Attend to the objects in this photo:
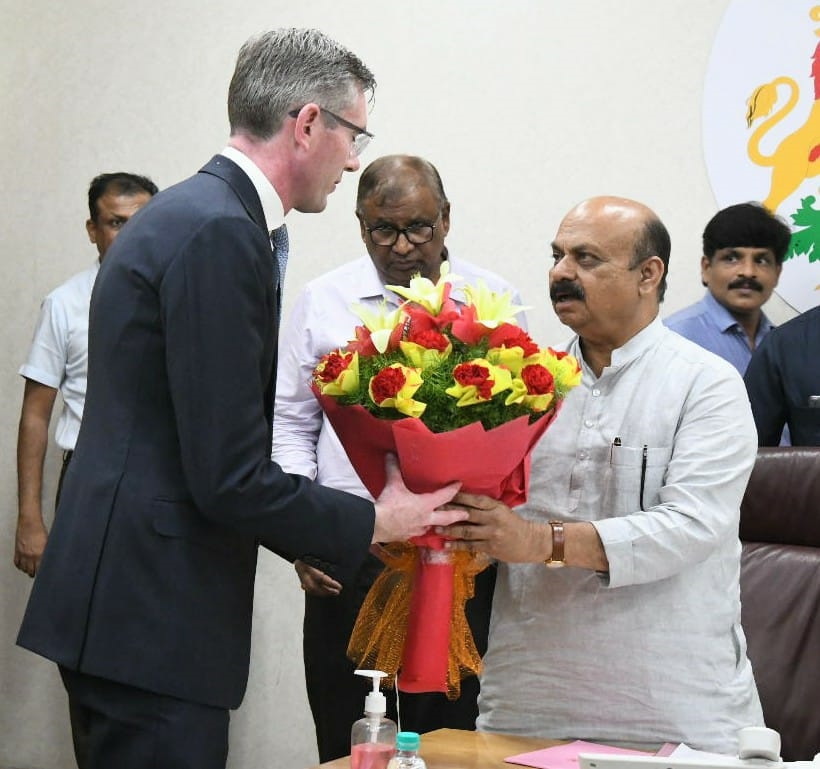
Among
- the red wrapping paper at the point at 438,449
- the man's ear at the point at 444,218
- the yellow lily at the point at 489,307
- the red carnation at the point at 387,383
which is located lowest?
the red wrapping paper at the point at 438,449

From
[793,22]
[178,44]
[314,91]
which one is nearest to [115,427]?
[314,91]

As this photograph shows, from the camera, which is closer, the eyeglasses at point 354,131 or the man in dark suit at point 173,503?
the man in dark suit at point 173,503

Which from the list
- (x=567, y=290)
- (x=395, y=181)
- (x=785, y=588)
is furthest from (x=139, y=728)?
(x=395, y=181)

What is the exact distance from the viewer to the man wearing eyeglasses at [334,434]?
2.71 metres

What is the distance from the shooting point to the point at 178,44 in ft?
13.5

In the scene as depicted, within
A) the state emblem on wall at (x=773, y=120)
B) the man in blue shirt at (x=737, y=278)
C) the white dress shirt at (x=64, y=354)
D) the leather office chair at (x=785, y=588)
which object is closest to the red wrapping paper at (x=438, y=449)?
the leather office chair at (x=785, y=588)

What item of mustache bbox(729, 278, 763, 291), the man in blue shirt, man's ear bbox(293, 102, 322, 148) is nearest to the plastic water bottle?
man's ear bbox(293, 102, 322, 148)

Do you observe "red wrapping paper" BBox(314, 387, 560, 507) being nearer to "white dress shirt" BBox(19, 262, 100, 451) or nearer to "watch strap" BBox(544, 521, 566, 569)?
"watch strap" BBox(544, 521, 566, 569)

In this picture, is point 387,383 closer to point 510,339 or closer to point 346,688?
point 510,339

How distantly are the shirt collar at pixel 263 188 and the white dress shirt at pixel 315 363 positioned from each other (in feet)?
2.89

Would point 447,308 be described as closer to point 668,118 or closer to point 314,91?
point 314,91

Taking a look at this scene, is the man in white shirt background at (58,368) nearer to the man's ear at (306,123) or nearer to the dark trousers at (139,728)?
the man's ear at (306,123)

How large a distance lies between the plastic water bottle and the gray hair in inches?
34.3

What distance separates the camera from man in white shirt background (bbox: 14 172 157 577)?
387 centimetres
